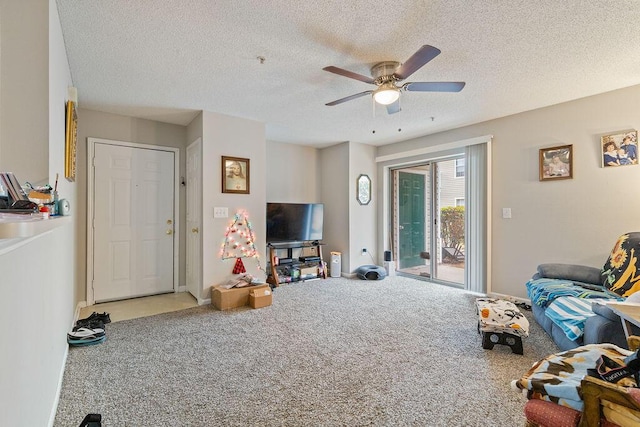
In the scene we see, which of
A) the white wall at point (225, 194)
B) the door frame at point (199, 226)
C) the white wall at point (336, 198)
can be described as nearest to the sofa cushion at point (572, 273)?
the white wall at point (336, 198)

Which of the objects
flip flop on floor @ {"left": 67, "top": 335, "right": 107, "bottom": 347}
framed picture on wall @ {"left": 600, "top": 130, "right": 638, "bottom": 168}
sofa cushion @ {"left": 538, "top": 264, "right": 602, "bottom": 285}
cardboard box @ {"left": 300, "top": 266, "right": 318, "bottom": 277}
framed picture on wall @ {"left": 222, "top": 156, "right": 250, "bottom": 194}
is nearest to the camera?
flip flop on floor @ {"left": 67, "top": 335, "right": 107, "bottom": 347}

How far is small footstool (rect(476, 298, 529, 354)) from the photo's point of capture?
237 cm

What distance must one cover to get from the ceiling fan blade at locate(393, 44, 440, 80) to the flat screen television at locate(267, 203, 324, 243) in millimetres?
2934

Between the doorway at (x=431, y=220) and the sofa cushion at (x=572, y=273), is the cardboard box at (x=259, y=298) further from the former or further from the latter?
the sofa cushion at (x=572, y=273)

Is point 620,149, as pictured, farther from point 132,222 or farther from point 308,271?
point 132,222

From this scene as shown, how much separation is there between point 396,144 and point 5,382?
5407 mm

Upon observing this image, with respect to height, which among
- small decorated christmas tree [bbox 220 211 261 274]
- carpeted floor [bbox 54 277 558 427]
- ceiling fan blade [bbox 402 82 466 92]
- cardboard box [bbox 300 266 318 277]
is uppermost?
ceiling fan blade [bbox 402 82 466 92]

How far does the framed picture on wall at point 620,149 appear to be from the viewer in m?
2.99

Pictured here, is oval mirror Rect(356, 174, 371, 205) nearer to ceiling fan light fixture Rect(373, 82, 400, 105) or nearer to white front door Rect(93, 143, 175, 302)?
ceiling fan light fixture Rect(373, 82, 400, 105)

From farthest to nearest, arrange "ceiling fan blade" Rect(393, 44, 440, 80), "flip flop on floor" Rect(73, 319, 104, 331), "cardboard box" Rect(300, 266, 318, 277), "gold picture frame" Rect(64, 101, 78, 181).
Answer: "cardboard box" Rect(300, 266, 318, 277) → "flip flop on floor" Rect(73, 319, 104, 331) → "gold picture frame" Rect(64, 101, 78, 181) → "ceiling fan blade" Rect(393, 44, 440, 80)

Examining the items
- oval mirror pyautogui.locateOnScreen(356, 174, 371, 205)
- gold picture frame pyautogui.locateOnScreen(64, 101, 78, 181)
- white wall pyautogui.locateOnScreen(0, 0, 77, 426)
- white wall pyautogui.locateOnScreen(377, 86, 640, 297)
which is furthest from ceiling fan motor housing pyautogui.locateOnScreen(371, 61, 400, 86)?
oval mirror pyautogui.locateOnScreen(356, 174, 371, 205)

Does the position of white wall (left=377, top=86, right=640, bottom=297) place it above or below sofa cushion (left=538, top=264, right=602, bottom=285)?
above

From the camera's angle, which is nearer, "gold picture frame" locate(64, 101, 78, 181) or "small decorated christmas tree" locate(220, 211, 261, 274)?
"gold picture frame" locate(64, 101, 78, 181)

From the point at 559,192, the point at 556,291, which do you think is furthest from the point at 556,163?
the point at 556,291
